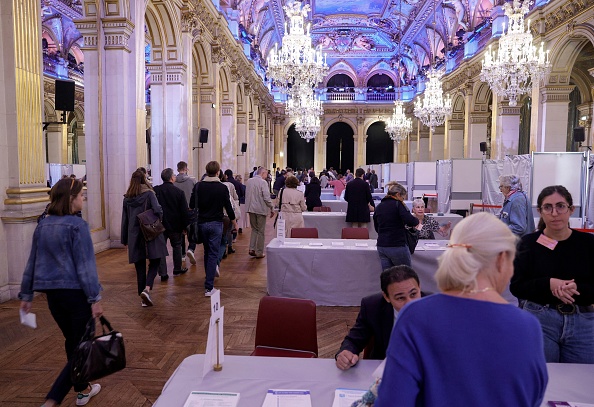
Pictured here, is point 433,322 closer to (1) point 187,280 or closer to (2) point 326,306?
(2) point 326,306

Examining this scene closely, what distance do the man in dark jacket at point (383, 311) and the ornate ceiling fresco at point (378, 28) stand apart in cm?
1640

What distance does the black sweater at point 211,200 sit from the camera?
5.43m

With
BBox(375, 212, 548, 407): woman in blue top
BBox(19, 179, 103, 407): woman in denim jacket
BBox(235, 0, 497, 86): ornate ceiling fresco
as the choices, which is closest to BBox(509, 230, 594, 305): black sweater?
BBox(375, 212, 548, 407): woman in blue top

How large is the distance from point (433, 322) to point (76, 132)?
25.0 meters

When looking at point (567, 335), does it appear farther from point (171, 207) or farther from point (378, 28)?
point (378, 28)

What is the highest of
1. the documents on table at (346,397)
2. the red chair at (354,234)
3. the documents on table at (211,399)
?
the documents on table at (346,397)

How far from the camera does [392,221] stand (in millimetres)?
4457

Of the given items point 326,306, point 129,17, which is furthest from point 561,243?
point 129,17

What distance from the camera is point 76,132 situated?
23.0m

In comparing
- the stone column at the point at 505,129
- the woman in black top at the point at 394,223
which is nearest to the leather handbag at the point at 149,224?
→ the woman in black top at the point at 394,223

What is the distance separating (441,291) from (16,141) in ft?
18.5

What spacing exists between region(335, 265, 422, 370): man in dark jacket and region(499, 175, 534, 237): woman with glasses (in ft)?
9.96

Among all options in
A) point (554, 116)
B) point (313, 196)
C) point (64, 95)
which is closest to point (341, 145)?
point (554, 116)

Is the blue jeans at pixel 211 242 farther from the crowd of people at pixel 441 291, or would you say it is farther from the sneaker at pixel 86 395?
the sneaker at pixel 86 395
